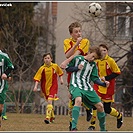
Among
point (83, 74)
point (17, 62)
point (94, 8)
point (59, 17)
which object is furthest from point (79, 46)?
point (59, 17)

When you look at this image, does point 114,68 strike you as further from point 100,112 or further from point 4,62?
point 4,62

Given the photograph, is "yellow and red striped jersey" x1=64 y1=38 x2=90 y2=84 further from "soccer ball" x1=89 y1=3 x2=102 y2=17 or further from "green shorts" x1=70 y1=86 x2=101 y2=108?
"soccer ball" x1=89 y1=3 x2=102 y2=17

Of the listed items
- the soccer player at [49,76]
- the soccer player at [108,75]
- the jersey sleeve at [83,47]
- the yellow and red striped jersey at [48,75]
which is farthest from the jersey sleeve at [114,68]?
the yellow and red striped jersey at [48,75]

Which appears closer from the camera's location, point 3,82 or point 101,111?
point 101,111

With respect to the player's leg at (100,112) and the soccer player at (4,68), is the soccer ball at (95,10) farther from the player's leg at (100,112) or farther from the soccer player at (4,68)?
the player's leg at (100,112)

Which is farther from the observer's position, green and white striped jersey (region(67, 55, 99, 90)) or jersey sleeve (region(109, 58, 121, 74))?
jersey sleeve (region(109, 58, 121, 74))

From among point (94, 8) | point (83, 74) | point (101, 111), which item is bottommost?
point (101, 111)

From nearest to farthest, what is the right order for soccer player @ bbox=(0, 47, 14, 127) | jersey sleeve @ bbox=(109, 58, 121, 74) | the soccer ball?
soccer player @ bbox=(0, 47, 14, 127) → jersey sleeve @ bbox=(109, 58, 121, 74) → the soccer ball

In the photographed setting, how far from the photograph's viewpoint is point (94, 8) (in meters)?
15.0

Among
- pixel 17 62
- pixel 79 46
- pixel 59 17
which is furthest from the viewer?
pixel 59 17

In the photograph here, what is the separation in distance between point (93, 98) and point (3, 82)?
242 cm

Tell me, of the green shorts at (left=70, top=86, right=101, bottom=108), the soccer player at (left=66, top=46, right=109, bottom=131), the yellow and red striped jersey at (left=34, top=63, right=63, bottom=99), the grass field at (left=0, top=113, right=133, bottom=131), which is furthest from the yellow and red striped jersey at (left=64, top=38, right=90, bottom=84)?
the yellow and red striped jersey at (left=34, top=63, right=63, bottom=99)

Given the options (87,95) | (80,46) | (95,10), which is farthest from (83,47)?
(95,10)

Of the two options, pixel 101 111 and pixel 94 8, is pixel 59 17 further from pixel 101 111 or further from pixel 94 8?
pixel 101 111
